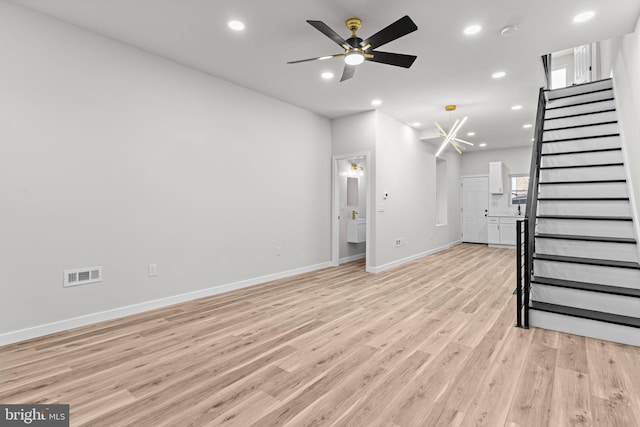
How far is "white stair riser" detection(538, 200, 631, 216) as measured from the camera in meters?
3.50

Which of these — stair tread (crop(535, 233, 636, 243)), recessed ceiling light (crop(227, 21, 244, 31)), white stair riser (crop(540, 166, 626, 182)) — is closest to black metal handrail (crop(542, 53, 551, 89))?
white stair riser (crop(540, 166, 626, 182))

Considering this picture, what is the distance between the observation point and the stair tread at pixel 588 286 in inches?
107

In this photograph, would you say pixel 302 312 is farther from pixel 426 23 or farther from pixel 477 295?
pixel 426 23

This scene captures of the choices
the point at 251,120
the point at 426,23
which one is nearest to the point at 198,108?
the point at 251,120

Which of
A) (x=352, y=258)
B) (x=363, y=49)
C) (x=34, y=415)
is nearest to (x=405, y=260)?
(x=352, y=258)

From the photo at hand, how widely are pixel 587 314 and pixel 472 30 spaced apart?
2.96 meters

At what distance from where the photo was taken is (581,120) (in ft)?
Answer: 15.3

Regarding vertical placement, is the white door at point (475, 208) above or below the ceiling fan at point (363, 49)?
below

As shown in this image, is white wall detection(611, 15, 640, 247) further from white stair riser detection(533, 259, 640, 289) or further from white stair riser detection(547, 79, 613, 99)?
white stair riser detection(547, 79, 613, 99)

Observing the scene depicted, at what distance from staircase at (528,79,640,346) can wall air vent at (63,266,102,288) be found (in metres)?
4.41

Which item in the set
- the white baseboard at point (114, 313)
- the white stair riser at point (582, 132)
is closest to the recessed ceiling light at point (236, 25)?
the white baseboard at point (114, 313)

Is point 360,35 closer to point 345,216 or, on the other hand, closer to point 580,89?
point 345,216

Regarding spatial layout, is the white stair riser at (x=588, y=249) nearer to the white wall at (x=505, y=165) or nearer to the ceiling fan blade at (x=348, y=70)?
the ceiling fan blade at (x=348, y=70)

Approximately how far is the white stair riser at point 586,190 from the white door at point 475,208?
19.2 ft
